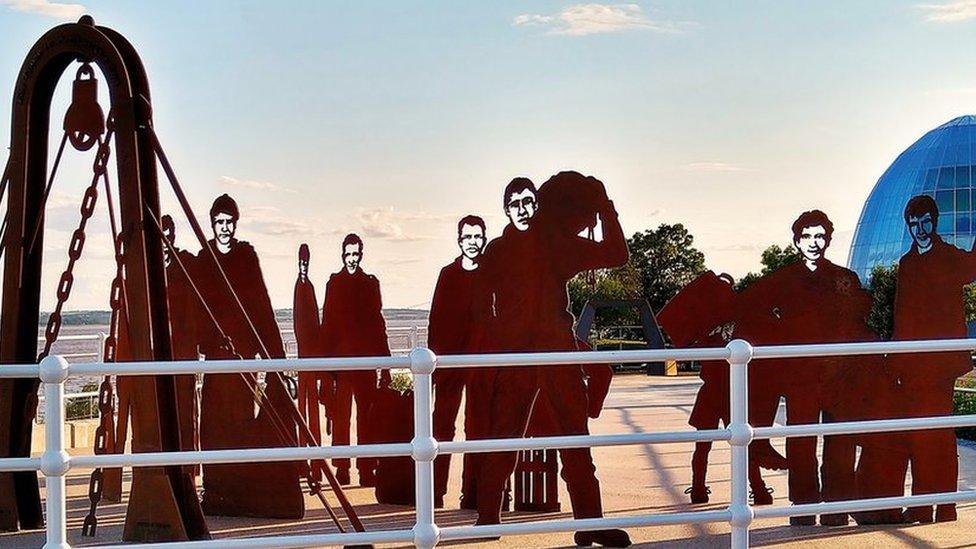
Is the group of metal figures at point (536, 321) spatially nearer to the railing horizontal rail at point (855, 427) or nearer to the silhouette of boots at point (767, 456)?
the silhouette of boots at point (767, 456)

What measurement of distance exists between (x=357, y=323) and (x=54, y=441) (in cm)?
564

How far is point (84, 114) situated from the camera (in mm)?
8062

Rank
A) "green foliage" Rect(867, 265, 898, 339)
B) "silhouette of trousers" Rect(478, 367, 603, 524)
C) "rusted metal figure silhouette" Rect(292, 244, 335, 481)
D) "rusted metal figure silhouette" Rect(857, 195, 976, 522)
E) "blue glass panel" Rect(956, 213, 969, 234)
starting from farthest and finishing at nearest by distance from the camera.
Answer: "blue glass panel" Rect(956, 213, 969, 234)
"green foliage" Rect(867, 265, 898, 339)
"rusted metal figure silhouette" Rect(292, 244, 335, 481)
"rusted metal figure silhouette" Rect(857, 195, 976, 522)
"silhouette of trousers" Rect(478, 367, 603, 524)

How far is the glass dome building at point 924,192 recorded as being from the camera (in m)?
47.6

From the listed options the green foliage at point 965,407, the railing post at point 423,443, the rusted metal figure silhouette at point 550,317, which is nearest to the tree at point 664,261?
the green foliage at point 965,407

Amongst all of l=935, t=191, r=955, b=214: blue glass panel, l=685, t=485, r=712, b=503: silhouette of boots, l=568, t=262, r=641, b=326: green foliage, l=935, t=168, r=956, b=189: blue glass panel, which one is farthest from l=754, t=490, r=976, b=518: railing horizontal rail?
l=935, t=168, r=956, b=189: blue glass panel

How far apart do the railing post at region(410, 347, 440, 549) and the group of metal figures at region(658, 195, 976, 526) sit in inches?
152

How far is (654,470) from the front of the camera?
1124cm

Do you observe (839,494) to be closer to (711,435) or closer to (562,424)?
(562,424)

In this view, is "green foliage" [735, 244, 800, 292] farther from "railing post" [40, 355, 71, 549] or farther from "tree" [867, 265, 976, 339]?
"railing post" [40, 355, 71, 549]

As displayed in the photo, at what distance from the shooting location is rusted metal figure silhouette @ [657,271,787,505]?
9.20 metres

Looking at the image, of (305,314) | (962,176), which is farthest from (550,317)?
(962,176)

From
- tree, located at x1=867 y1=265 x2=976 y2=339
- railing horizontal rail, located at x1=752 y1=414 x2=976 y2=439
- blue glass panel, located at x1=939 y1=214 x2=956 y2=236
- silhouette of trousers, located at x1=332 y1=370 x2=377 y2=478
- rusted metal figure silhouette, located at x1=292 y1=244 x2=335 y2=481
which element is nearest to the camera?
railing horizontal rail, located at x1=752 y1=414 x2=976 y2=439

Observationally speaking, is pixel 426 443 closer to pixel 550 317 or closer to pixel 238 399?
pixel 550 317
